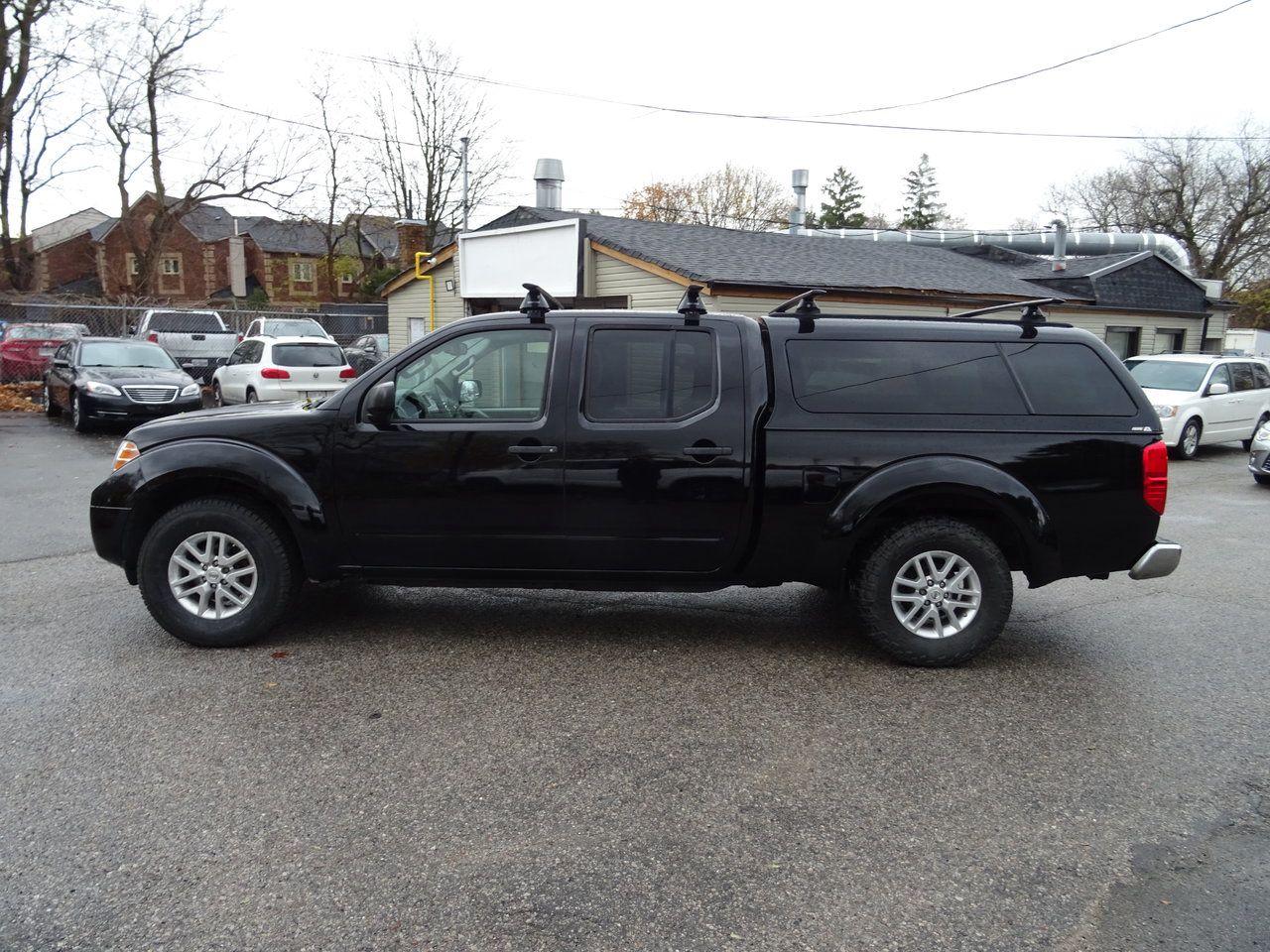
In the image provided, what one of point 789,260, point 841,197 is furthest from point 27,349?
point 841,197

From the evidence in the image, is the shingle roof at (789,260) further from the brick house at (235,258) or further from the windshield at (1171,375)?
the brick house at (235,258)

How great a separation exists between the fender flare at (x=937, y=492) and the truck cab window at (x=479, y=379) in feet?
5.78

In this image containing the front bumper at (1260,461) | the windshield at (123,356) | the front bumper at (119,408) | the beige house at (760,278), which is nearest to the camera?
the front bumper at (1260,461)

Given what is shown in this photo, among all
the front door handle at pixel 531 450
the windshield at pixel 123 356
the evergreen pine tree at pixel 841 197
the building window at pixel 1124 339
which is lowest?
the front door handle at pixel 531 450

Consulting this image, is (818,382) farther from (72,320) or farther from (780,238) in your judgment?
(72,320)

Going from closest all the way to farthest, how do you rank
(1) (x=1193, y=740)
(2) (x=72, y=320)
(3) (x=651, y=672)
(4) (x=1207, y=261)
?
1. (1) (x=1193, y=740)
2. (3) (x=651, y=672)
3. (2) (x=72, y=320)
4. (4) (x=1207, y=261)

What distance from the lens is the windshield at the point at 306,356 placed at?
631 inches

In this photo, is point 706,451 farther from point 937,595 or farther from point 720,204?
point 720,204

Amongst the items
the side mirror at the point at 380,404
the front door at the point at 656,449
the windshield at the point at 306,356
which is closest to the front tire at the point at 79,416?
the windshield at the point at 306,356

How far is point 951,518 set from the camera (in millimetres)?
5023

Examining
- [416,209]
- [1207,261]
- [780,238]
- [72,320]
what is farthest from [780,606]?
[1207,261]

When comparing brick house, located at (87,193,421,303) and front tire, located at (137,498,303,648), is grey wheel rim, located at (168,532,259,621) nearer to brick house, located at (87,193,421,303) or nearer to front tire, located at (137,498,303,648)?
front tire, located at (137,498,303,648)

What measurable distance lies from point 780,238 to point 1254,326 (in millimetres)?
33779

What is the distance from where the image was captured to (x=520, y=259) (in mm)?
18297
